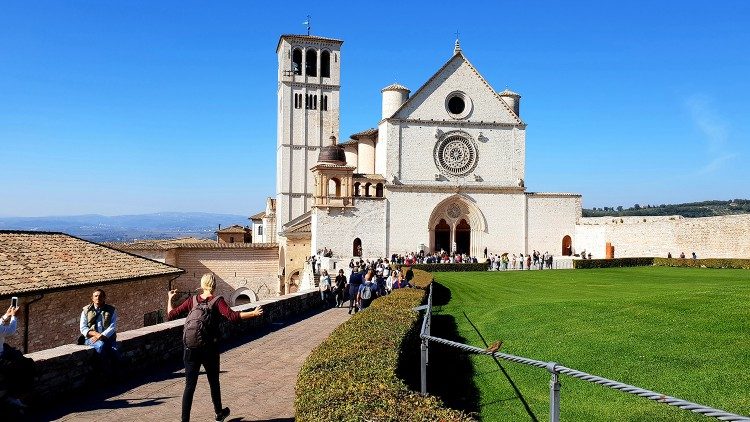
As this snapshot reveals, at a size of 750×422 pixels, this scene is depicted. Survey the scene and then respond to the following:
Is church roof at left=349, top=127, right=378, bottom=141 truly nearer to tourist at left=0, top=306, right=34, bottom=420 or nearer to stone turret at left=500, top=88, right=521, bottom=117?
stone turret at left=500, top=88, right=521, bottom=117

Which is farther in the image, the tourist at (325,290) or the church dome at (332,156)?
the church dome at (332,156)

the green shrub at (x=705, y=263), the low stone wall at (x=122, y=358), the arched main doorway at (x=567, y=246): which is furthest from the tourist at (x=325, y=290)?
the arched main doorway at (x=567, y=246)

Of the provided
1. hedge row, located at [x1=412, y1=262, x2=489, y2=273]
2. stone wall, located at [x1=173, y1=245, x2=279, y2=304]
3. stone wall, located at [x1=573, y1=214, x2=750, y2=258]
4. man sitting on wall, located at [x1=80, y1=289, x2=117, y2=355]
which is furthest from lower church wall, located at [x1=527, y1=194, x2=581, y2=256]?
man sitting on wall, located at [x1=80, y1=289, x2=117, y2=355]

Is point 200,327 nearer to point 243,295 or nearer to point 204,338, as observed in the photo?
point 204,338

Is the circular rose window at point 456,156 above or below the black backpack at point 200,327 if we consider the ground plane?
above

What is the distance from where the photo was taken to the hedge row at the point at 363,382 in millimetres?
5027

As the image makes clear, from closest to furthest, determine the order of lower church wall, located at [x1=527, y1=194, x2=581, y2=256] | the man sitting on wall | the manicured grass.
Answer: the manicured grass, the man sitting on wall, lower church wall, located at [x1=527, y1=194, x2=581, y2=256]

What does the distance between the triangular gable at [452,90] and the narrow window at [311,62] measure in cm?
1920

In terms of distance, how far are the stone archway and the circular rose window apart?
207cm

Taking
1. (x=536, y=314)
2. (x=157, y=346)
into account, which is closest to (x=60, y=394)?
(x=157, y=346)

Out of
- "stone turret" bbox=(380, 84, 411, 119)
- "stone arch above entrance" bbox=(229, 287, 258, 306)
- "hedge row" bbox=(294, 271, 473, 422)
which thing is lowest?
"stone arch above entrance" bbox=(229, 287, 258, 306)

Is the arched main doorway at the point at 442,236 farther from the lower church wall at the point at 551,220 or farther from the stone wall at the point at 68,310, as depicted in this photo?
the stone wall at the point at 68,310

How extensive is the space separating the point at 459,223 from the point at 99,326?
3980 centimetres

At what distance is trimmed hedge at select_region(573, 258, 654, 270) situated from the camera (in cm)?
3950
